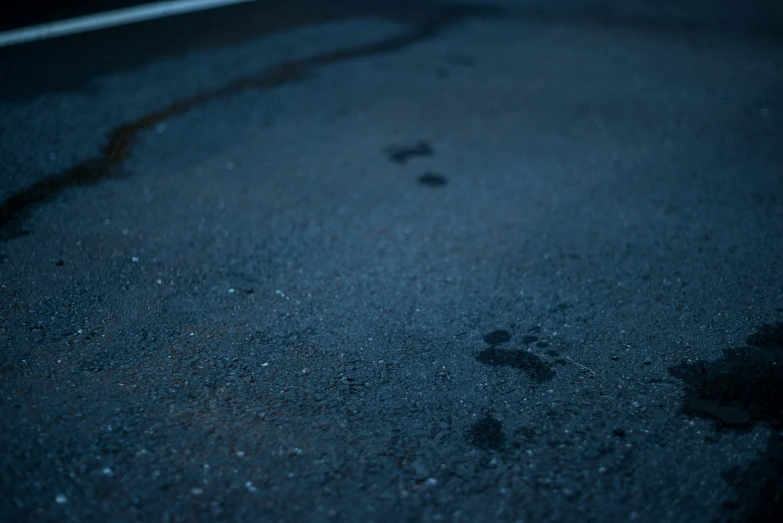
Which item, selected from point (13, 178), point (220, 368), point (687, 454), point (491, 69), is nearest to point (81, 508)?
point (220, 368)

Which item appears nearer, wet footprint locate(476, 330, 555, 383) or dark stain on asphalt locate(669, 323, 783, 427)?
dark stain on asphalt locate(669, 323, 783, 427)

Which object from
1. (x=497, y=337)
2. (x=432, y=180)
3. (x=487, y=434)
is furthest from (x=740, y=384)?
(x=432, y=180)

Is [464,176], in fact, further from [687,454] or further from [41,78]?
[41,78]

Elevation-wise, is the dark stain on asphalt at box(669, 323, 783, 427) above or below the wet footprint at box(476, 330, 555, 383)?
above

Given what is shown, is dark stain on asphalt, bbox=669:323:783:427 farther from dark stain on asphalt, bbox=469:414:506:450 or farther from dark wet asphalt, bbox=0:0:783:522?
dark stain on asphalt, bbox=469:414:506:450

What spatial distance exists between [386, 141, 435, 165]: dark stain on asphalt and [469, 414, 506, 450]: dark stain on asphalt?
2562 mm

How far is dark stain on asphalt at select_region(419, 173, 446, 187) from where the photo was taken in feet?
14.6

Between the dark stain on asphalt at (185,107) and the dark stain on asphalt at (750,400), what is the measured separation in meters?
2.28

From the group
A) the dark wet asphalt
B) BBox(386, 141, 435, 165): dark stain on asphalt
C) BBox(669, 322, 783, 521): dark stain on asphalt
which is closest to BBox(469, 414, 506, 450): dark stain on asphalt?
the dark wet asphalt

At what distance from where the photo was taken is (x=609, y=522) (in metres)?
2.21

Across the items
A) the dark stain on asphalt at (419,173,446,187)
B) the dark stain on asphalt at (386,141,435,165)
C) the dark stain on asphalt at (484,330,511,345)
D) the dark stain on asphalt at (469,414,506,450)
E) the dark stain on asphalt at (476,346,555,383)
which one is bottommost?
the dark stain on asphalt at (469,414,506,450)

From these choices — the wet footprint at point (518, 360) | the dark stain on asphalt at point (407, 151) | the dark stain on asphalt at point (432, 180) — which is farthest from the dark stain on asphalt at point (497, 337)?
the dark stain on asphalt at point (407, 151)

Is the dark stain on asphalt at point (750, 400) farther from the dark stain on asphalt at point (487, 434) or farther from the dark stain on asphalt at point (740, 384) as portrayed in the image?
the dark stain on asphalt at point (487, 434)

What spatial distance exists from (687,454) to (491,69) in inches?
189
